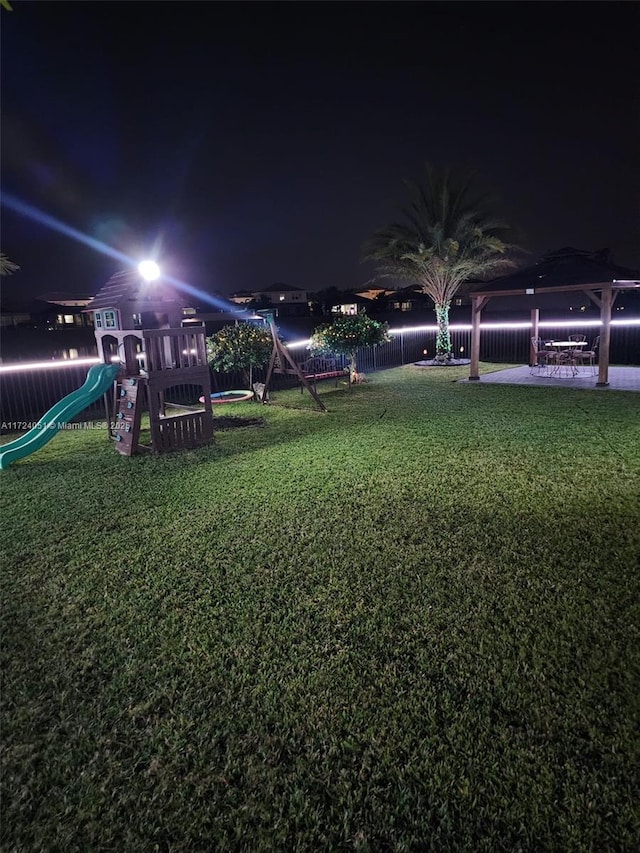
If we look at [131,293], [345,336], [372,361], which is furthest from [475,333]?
[131,293]

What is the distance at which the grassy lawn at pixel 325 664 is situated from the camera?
179 cm

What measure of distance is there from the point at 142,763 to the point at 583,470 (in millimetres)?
5074

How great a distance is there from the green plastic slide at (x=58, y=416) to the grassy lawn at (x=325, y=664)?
122cm

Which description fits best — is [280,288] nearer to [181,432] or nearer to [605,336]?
[605,336]

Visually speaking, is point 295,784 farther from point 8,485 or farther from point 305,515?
point 8,485

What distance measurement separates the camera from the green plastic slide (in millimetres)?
6258

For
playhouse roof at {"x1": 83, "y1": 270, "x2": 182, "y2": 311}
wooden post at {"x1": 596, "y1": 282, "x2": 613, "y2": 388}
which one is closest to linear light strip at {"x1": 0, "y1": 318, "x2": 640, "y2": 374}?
playhouse roof at {"x1": 83, "y1": 270, "x2": 182, "y2": 311}

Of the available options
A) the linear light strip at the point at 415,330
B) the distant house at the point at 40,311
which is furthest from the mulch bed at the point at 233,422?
the distant house at the point at 40,311

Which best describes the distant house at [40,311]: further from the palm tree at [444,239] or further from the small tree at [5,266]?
the palm tree at [444,239]

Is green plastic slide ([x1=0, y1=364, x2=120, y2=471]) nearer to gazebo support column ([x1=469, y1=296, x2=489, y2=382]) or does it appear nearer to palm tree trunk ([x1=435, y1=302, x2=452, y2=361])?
gazebo support column ([x1=469, y1=296, x2=489, y2=382])

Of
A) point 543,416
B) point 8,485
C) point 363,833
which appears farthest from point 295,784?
point 543,416

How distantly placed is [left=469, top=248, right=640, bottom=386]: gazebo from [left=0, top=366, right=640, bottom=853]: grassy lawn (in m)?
7.12

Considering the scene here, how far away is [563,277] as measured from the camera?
11406 mm

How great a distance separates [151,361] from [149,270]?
139cm
